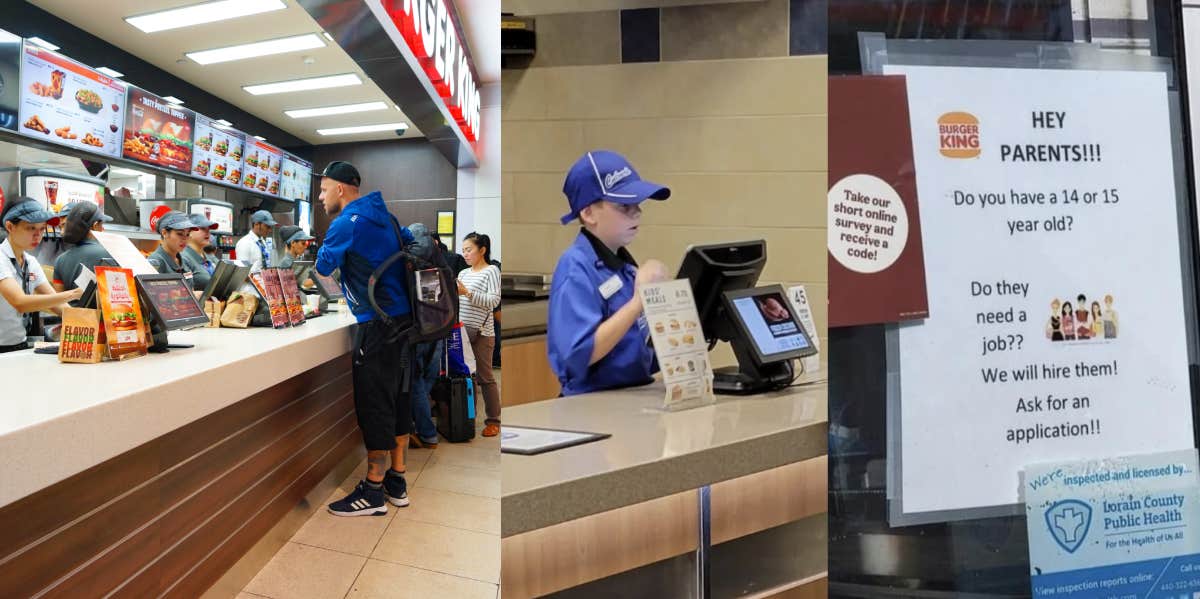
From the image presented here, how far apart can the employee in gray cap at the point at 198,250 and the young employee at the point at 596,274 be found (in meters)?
3.13

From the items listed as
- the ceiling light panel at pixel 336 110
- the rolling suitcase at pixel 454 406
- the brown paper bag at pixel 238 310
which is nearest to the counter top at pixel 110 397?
the brown paper bag at pixel 238 310

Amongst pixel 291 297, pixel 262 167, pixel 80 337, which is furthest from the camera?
pixel 262 167

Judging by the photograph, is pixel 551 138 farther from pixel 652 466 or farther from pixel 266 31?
pixel 266 31

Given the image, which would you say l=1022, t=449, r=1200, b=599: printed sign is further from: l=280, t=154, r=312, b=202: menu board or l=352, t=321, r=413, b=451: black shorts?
l=280, t=154, r=312, b=202: menu board

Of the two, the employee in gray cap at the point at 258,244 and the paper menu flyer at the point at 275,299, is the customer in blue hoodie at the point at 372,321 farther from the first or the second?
the employee in gray cap at the point at 258,244

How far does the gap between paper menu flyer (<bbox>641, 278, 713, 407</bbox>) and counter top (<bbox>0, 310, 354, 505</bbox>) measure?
1.32m

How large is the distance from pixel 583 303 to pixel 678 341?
183 mm

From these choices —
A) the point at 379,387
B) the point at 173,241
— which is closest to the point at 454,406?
the point at 379,387

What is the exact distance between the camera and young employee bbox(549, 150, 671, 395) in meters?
0.81

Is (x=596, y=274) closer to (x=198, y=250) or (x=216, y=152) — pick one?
(x=198, y=250)

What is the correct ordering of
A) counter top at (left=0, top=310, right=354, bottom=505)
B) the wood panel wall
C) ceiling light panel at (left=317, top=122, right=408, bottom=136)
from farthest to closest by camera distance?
ceiling light panel at (left=317, top=122, right=408, bottom=136) < the wood panel wall < counter top at (left=0, top=310, right=354, bottom=505)

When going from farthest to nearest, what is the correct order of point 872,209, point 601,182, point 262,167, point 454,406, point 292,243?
point 262,167 < point 454,406 < point 292,243 < point 872,209 < point 601,182

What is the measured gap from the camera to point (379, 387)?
3.40 meters

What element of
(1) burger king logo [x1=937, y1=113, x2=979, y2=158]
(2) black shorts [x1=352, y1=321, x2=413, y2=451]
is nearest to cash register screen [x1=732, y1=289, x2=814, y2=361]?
(1) burger king logo [x1=937, y1=113, x2=979, y2=158]
